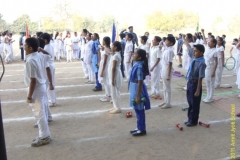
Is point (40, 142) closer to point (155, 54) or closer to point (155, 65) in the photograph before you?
point (155, 65)

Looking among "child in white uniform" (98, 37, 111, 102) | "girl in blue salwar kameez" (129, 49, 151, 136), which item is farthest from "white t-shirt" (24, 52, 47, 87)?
"child in white uniform" (98, 37, 111, 102)

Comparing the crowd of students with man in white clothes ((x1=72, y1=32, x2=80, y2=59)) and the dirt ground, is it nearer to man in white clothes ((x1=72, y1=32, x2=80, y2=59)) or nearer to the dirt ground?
the dirt ground

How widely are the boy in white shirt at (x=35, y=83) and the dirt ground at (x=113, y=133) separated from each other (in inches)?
8.5

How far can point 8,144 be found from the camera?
4.24 meters

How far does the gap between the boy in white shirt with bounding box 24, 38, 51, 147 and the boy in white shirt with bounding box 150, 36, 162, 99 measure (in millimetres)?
3350

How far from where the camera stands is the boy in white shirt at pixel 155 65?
6598mm

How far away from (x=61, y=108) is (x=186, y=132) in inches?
123

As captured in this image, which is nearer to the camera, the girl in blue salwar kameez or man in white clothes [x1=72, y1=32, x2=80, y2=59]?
the girl in blue salwar kameez

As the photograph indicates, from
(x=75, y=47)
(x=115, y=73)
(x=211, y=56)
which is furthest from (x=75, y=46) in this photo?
(x=211, y=56)

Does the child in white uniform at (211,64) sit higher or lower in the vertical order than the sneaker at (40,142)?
higher

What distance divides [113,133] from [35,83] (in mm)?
1697

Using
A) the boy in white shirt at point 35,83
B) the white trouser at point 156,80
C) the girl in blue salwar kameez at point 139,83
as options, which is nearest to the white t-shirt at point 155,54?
the white trouser at point 156,80

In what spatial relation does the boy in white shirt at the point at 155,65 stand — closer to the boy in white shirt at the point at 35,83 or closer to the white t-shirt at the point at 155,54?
the white t-shirt at the point at 155,54

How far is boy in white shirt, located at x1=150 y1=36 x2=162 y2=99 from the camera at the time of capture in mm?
6598
